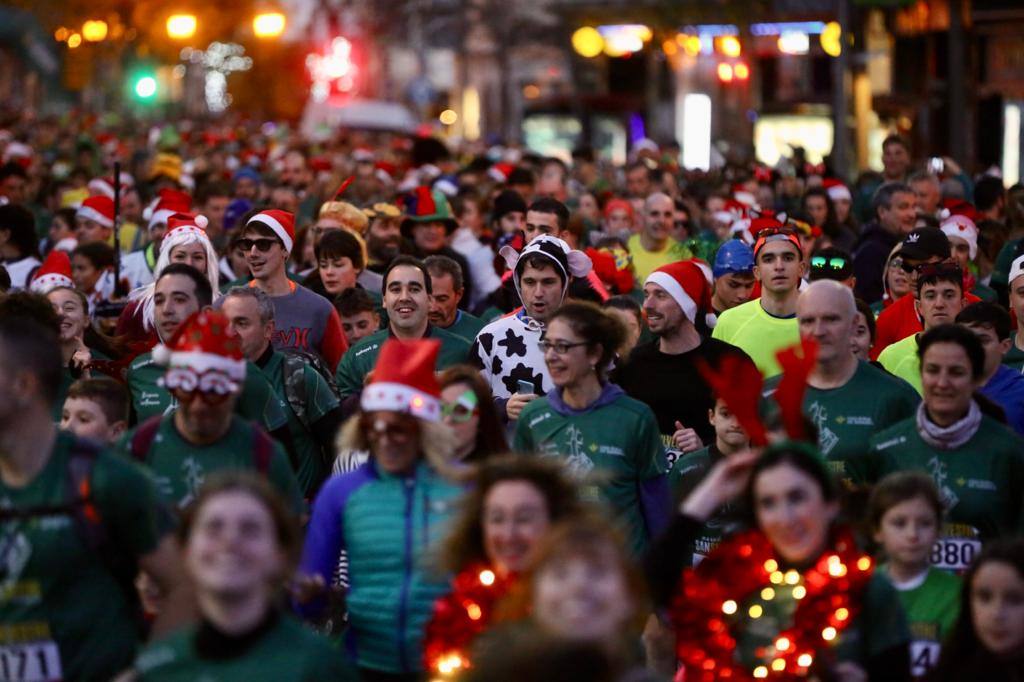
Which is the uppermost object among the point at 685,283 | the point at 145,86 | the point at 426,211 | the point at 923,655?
the point at 145,86

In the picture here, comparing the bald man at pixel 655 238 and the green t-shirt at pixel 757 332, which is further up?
the bald man at pixel 655 238

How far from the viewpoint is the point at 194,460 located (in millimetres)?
7469

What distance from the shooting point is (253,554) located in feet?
18.2

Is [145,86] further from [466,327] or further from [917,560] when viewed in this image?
[917,560]

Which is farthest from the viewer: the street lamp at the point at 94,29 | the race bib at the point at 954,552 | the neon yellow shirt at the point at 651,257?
the street lamp at the point at 94,29

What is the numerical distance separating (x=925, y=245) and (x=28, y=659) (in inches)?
309

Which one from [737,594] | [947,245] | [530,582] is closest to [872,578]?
[737,594]

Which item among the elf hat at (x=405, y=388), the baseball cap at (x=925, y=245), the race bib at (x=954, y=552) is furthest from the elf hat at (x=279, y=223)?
the race bib at (x=954, y=552)

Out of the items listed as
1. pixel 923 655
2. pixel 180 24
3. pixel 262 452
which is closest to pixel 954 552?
pixel 923 655

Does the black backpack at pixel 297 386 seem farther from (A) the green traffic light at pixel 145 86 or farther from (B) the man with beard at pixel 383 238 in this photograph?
(A) the green traffic light at pixel 145 86

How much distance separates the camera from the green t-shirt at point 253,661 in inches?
217

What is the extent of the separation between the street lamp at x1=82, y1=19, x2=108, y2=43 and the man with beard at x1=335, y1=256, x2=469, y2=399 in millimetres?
25568

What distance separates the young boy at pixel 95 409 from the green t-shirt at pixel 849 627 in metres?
2.97

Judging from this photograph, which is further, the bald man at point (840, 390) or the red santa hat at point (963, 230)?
the red santa hat at point (963, 230)
